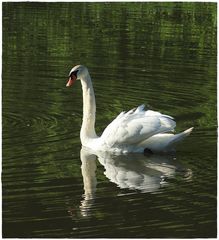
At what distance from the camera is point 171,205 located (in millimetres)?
9984

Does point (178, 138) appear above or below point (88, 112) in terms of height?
below

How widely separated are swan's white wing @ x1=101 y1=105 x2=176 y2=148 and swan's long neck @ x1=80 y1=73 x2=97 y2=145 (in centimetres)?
61

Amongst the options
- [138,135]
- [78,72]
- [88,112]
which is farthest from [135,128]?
[78,72]

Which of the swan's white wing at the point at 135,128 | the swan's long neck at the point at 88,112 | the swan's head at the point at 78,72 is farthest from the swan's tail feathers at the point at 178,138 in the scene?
the swan's head at the point at 78,72

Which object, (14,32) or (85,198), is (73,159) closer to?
(85,198)

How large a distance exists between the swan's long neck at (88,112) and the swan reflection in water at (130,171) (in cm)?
32

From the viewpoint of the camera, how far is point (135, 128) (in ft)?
40.4

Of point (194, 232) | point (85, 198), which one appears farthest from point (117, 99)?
point (194, 232)

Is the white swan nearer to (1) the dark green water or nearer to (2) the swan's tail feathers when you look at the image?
(2) the swan's tail feathers

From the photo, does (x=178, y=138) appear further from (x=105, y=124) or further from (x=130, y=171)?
(x=105, y=124)

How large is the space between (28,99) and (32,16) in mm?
13182

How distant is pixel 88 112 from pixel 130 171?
6.96 ft

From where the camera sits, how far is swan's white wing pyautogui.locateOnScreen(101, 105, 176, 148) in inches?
484

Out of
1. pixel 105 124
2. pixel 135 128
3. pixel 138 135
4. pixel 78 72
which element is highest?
pixel 78 72
